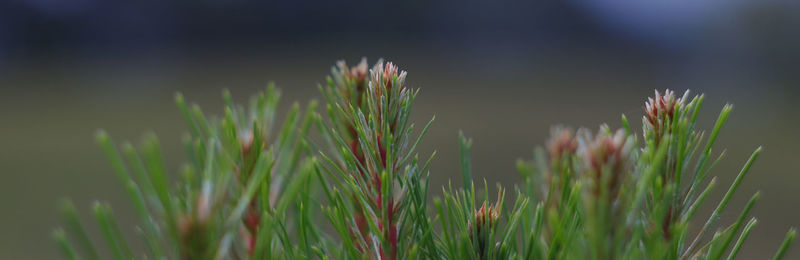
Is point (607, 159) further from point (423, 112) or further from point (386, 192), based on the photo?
point (423, 112)

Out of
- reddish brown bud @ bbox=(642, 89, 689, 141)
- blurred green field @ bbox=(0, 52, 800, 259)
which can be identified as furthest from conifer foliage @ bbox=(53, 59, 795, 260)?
blurred green field @ bbox=(0, 52, 800, 259)

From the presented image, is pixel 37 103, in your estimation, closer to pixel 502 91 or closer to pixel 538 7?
pixel 502 91

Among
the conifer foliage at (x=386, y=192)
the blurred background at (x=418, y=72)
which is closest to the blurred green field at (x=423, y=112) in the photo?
the blurred background at (x=418, y=72)

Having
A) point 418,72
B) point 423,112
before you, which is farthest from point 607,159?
point 418,72

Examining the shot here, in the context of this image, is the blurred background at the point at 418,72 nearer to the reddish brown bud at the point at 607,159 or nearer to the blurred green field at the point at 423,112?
the blurred green field at the point at 423,112

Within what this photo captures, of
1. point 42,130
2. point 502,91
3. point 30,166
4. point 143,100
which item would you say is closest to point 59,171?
point 30,166
